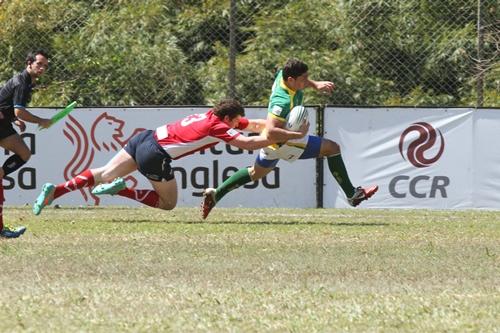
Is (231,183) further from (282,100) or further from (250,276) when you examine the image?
(250,276)

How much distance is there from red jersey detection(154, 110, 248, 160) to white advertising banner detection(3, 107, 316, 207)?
410 cm

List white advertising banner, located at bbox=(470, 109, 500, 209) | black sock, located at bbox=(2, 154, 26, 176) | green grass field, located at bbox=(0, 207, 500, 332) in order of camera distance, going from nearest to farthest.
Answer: green grass field, located at bbox=(0, 207, 500, 332)
black sock, located at bbox=(2, 154, 26, 176)
white advertising banner, located at bbox=(470, 109, 500, 209)

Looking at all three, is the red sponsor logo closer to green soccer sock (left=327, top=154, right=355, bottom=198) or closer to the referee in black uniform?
green soccer sock (left=327, top=154, right=355, bottom=198)

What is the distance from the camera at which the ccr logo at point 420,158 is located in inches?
648

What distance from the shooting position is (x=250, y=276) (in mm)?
8312

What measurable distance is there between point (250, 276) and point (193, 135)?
14.1 ft

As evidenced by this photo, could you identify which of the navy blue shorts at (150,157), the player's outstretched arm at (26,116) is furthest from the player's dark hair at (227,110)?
the player's outstretched arm at (26,116)

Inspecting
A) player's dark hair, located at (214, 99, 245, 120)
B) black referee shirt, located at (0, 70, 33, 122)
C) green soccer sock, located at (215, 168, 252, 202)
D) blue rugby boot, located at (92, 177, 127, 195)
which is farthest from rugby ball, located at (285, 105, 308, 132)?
black referee shirt, located at (0, 70, 33, 122)

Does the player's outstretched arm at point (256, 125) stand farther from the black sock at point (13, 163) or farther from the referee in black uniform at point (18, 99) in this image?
the black sock at point (13, 163)

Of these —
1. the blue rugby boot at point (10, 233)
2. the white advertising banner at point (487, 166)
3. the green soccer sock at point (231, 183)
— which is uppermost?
the blue rugby boot at point (10, 233)

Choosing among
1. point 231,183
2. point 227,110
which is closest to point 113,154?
point 231,183

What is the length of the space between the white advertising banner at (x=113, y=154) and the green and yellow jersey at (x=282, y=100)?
132 inches

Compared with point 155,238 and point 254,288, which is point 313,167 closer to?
point 155,238

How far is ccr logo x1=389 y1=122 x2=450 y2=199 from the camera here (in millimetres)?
16469
